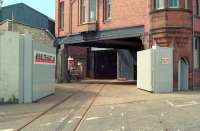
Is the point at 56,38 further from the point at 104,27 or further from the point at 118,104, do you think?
the point at 118,104

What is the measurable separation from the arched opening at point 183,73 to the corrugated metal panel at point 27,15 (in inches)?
1126

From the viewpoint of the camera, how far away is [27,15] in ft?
185

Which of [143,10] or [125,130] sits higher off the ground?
[143,10]

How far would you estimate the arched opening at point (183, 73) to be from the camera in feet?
96.4

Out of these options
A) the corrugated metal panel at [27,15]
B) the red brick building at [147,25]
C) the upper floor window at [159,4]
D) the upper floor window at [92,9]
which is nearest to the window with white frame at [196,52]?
the red brick building at [147,25]

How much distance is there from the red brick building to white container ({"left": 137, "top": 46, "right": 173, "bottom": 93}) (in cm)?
108

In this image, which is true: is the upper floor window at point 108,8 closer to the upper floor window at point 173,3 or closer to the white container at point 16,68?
the upper floor window at point 173,3

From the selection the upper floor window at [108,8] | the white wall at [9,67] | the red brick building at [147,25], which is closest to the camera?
the white wall at [9,67]

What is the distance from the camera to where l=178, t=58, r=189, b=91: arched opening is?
2939 centimetres

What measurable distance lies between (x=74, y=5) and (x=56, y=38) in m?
4.05

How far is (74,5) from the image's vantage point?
40156 millimetres

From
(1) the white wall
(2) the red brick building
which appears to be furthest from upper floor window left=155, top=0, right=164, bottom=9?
(1) the white wall

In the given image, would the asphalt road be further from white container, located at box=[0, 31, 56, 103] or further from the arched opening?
the arched opening

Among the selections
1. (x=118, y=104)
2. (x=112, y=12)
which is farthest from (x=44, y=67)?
(x=112, y=12)
